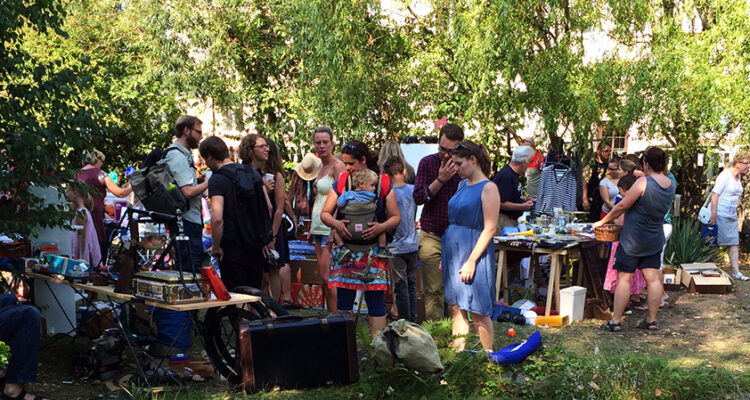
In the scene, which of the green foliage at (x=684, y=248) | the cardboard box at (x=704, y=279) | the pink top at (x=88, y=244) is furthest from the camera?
the green foliage at (x=684, y=248)

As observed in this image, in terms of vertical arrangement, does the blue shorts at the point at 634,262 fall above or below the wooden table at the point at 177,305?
below

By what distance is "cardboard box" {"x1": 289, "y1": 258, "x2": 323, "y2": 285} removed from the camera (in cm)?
879

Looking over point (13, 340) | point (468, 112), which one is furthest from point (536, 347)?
point (468, 112)

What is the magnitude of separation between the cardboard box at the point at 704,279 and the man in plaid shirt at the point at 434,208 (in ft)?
14.9

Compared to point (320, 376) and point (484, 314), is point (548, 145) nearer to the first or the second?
point (484, 314)

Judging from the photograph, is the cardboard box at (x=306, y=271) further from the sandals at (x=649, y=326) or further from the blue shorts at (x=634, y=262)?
the sandals at (x=649, y=326)

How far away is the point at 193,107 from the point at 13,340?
1474cm

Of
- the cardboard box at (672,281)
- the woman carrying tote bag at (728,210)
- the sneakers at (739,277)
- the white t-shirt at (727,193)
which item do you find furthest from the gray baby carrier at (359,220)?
the sneakers at (739,277)

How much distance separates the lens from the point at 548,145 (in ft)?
43.9

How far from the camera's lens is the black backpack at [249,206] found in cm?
642

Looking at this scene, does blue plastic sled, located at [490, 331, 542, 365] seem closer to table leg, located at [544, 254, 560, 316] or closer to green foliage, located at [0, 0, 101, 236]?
table leg, located at [544, 254, 560, 316]

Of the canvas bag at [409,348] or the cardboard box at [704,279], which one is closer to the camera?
the canvas bag at [409,348]

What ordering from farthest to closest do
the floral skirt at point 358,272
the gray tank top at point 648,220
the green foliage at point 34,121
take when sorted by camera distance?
the gray tank top at point 648,220, the floral skirt at point 358,272, the green foliage at point 34,121

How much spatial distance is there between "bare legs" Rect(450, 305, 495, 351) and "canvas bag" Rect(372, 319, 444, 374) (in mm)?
646
